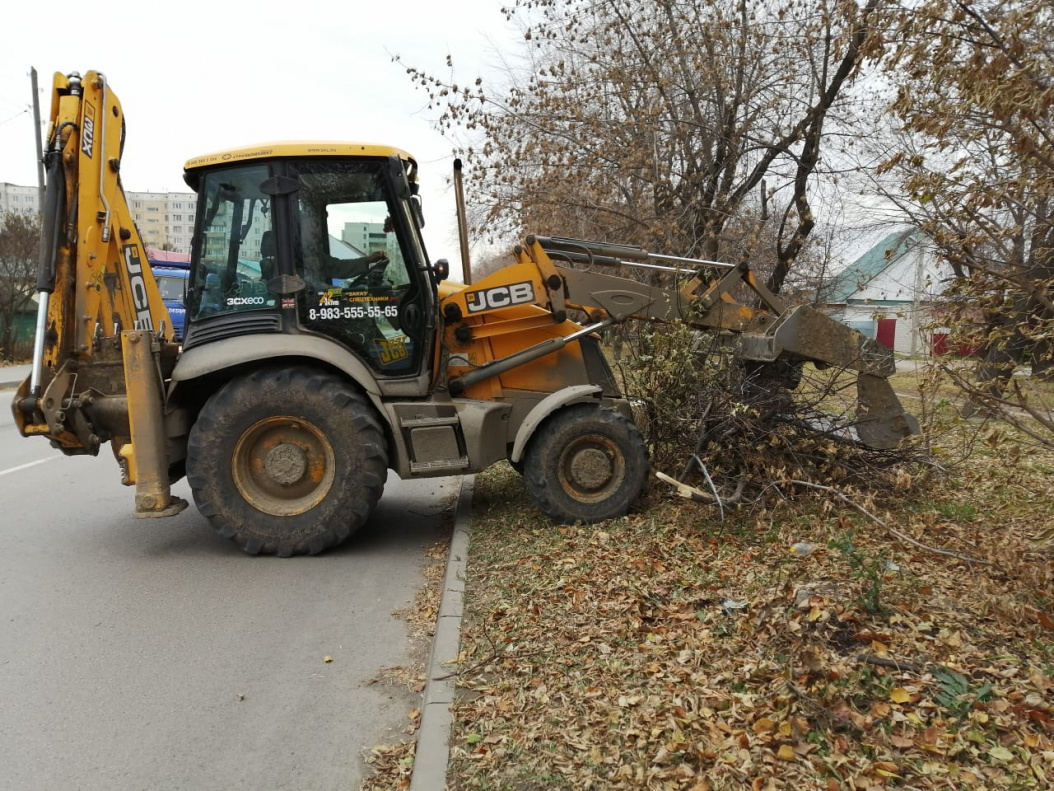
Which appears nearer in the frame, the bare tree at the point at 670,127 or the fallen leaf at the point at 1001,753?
the fallen leaf at the point at 1001,753

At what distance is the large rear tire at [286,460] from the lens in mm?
6105

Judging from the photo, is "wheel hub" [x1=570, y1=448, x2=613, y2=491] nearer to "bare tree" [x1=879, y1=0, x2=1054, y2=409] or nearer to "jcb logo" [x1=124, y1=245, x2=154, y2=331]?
"bare tree" [x1=879, y1=0, x2=1054, y2=409]

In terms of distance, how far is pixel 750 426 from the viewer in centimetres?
641

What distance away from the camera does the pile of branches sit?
21.0 feet

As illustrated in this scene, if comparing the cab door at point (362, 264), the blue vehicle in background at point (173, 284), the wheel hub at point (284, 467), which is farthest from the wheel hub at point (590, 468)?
the blue vehicle in background at point (173, 284)

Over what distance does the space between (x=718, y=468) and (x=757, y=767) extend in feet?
11.8

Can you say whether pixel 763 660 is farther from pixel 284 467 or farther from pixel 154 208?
pixel 154 208

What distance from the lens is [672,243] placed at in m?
14.0

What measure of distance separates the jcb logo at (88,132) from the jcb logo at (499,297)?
9.90ft

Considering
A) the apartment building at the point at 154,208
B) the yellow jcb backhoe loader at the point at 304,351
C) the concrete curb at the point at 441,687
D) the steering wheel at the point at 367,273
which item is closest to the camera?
the concrete curb at the point at 441,687

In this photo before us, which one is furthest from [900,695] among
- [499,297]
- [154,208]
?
[154,208]

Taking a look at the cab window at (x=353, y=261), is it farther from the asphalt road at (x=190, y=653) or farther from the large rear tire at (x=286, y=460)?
the asphalt road at (x=190, y=653)

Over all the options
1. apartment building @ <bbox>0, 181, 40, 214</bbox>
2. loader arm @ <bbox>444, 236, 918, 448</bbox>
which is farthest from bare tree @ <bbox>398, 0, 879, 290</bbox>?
apartment building @ <bbox>0, 181, 40, 214</bbox>

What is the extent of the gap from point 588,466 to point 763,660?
2813 millimetres
